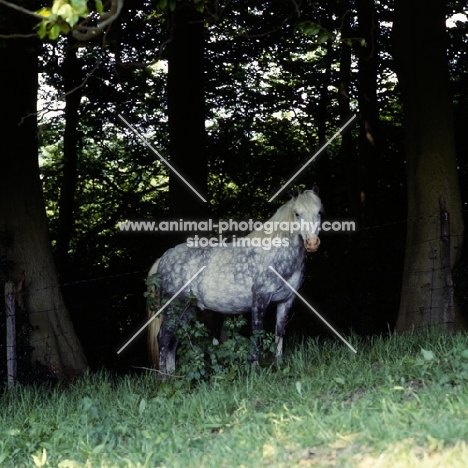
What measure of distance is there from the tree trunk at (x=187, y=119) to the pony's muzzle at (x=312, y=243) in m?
4.09

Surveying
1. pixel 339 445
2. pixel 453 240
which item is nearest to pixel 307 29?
pixel 453 240

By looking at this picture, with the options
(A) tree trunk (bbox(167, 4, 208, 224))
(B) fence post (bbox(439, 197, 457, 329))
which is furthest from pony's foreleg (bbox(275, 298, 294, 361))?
(A) tree trunk (bbox(167, 4, 208, 224))

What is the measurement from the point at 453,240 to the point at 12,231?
229 inches

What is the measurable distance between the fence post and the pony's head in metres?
1.99

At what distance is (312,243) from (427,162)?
255 centimetres

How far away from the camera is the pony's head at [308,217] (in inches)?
383

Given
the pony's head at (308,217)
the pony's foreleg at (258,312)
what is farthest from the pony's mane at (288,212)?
the pony's foreleg at (258,312)

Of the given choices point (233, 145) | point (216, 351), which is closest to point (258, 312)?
point (216, 351)

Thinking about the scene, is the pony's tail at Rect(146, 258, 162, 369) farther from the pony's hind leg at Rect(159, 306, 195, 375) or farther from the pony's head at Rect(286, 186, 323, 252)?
the pony's head at Rect(286, 186, 323, 252)

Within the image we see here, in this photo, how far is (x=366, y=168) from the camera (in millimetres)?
15969

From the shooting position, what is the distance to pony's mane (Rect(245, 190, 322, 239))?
9.98 metres

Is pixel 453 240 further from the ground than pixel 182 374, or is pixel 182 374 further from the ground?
pixel 453 240

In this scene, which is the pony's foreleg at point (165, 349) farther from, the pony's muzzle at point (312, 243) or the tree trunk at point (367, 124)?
the tree trunk at point (367, 124)

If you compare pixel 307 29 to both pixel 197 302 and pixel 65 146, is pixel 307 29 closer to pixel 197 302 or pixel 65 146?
pixel 197 302
